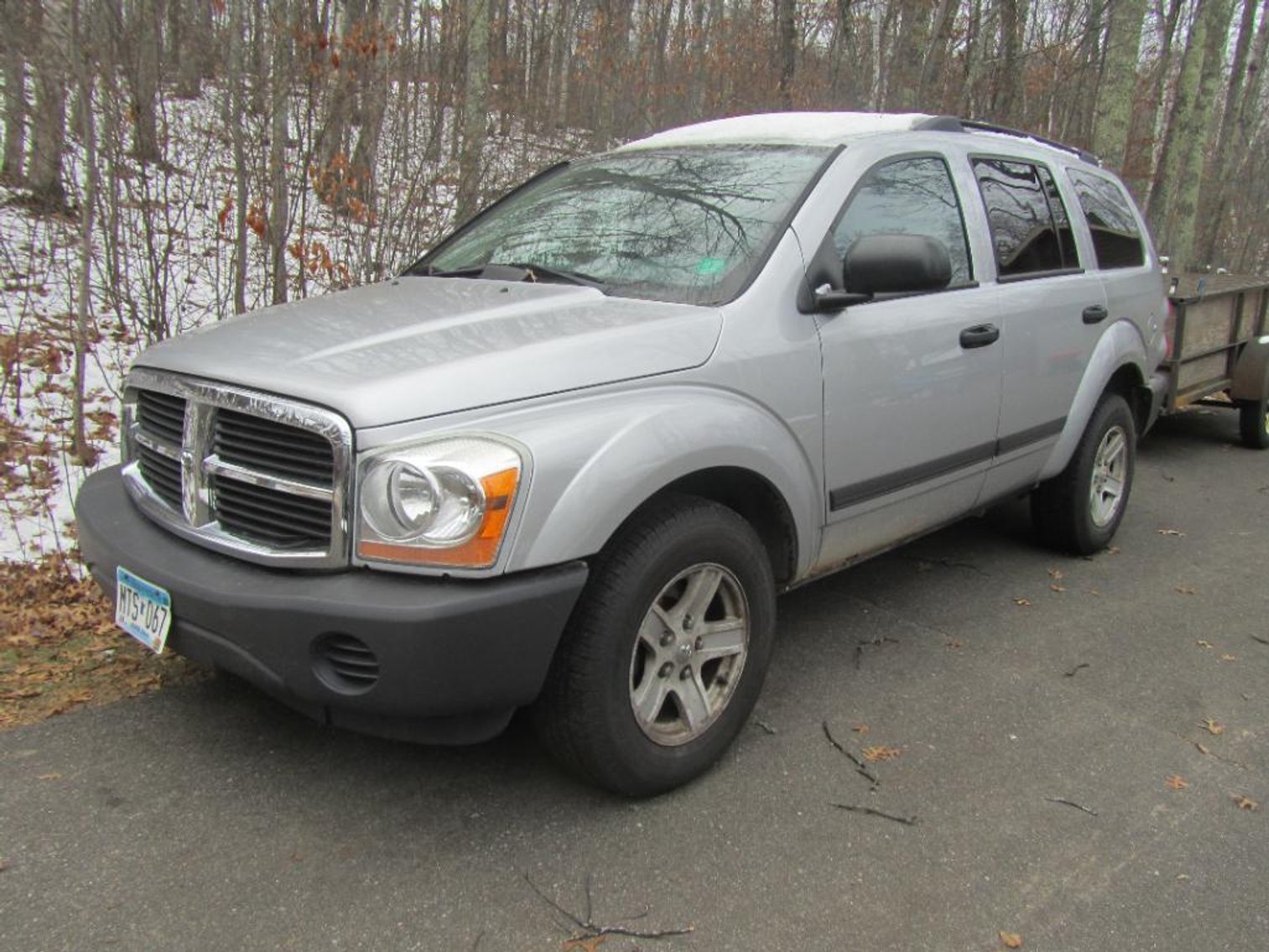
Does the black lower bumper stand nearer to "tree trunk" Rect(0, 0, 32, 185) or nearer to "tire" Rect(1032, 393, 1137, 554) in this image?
"tire" Rect(1032, 393, 1137, 554)

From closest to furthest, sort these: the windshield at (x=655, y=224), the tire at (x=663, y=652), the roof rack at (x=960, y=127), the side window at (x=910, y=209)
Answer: the tire at (x=663, y=652), the windshield at (x=655, y=224), the side window at (x=910, y=209), the roof rack at (x=960, y=127)

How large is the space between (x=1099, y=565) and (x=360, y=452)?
13.4ft

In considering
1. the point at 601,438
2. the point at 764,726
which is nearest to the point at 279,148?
the point at 601,438

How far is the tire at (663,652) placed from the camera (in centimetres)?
251

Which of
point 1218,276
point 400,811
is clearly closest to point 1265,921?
point 400,811

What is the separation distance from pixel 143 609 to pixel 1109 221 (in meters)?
4.77

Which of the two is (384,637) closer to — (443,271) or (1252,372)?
(443,271)

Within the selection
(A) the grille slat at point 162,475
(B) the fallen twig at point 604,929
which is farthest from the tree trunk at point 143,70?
(B) the fallen twig at point 604,929

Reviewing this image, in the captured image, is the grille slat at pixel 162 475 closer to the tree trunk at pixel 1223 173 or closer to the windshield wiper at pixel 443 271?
the windshield wiper at pixel 443 271

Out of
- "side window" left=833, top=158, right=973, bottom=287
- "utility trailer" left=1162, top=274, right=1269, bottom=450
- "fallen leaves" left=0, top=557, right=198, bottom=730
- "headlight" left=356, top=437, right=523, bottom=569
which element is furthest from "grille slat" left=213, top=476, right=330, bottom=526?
"utility trailer" left=1162, top=274, right=1269, bottom=450

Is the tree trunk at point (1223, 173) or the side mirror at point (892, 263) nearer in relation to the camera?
the side mirror at point (892, 263)

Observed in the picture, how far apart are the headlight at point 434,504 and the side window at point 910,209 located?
1636mm

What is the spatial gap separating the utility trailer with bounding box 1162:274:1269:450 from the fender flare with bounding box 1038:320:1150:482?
6.98 feet

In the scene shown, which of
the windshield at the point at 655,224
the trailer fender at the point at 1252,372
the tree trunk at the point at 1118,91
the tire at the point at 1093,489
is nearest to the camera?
the windshield at the point at 655,224
